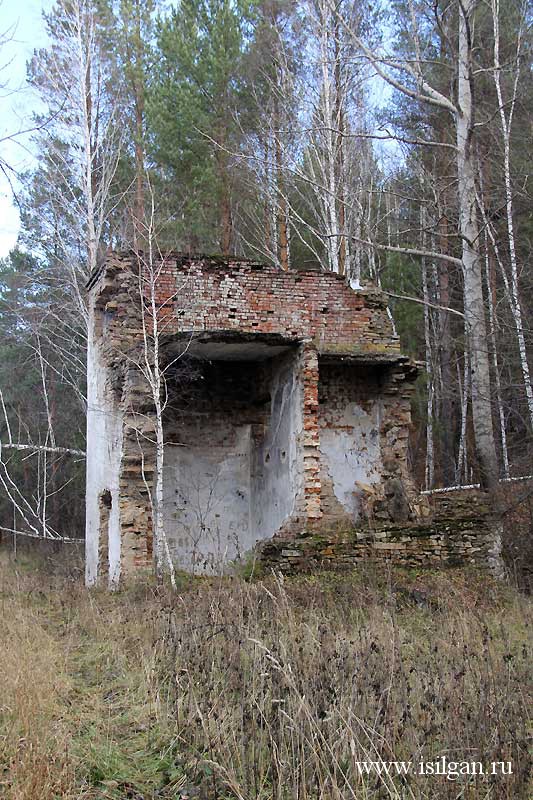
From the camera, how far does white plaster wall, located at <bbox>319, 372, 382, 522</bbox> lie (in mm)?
12258

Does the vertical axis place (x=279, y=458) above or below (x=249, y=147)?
below

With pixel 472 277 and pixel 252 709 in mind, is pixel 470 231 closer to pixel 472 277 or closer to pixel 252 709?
pixel 472 277

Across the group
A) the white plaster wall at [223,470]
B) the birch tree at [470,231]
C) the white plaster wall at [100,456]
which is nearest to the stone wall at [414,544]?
the birch tree at [470,231]

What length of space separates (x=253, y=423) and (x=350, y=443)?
217 centimetres

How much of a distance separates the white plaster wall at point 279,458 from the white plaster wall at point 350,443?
1.96ft

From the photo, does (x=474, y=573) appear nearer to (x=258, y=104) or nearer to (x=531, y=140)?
(x=531, y=140)

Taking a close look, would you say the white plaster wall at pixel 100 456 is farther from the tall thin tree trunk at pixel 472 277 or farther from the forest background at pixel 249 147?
the tall thin tree trunk at pixel 472 277

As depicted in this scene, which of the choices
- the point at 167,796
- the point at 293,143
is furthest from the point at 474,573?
the point at 293,143

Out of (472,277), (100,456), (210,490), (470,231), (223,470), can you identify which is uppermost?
(470,231)

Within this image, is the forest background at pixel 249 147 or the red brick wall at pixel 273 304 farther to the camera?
the forest background at pixel 249 147

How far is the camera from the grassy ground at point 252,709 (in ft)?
12.0

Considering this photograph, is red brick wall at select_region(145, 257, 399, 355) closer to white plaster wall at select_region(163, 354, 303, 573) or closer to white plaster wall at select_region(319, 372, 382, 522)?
white plaster wall at select_region(319, 372, 382, 522)

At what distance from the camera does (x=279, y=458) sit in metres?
12.7

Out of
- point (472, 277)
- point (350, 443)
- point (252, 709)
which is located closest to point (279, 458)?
point (350, 443)
